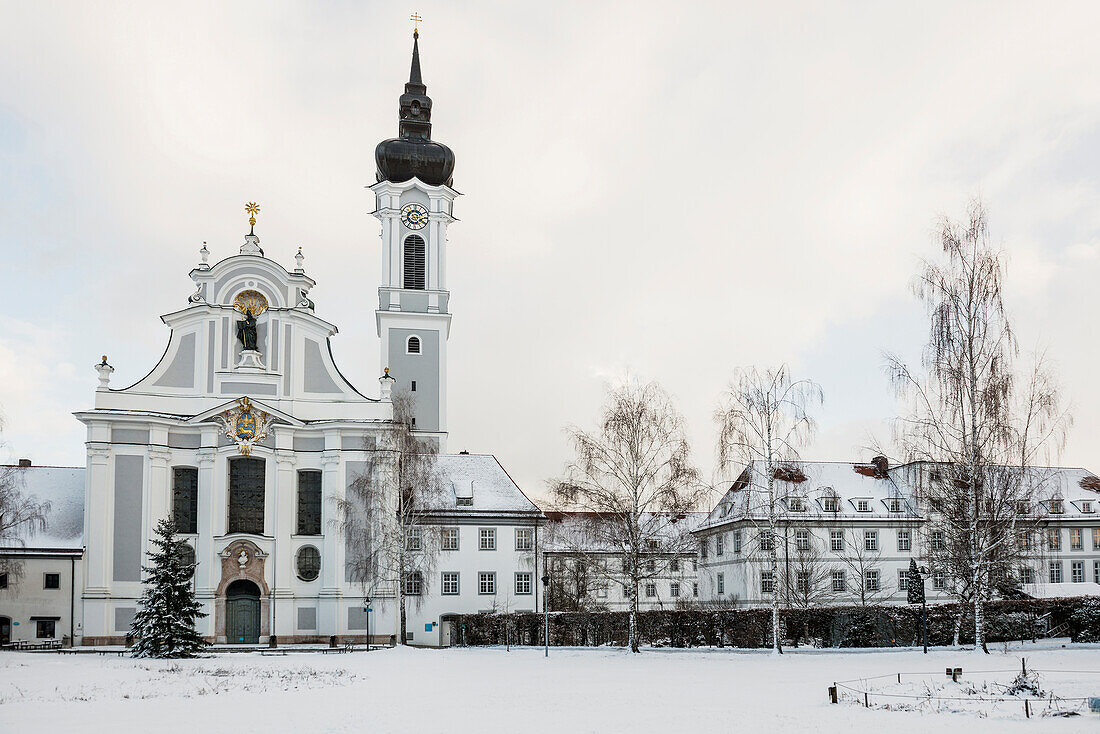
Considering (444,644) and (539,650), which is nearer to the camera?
(539,650)

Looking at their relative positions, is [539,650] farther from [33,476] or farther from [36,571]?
[33,476]

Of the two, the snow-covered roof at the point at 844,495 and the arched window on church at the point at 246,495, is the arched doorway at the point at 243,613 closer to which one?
the arched window on church at the point at 246,495

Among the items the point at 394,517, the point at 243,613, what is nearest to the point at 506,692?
the point at 394,517

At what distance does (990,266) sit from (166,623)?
27151 millimetres

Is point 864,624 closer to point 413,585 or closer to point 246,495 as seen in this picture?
point 413,585

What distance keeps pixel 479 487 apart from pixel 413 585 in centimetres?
608

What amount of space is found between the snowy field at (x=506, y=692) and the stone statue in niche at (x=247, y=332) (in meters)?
16.9

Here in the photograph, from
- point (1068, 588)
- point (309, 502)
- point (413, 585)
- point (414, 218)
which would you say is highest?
point (414, 218)

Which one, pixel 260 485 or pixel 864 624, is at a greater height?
pixel 260 485

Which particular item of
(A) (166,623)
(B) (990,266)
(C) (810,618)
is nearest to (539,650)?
(C) (810,618)

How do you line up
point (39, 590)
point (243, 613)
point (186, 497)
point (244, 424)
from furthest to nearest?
1. point (244, 424)
2. point (186, 497)
3. point (243, 613)
4. point (39, 590)

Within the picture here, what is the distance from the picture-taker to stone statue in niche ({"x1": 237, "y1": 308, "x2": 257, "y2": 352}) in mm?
49812

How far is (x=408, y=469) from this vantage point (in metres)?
46.6

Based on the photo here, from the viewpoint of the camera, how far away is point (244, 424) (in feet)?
159
